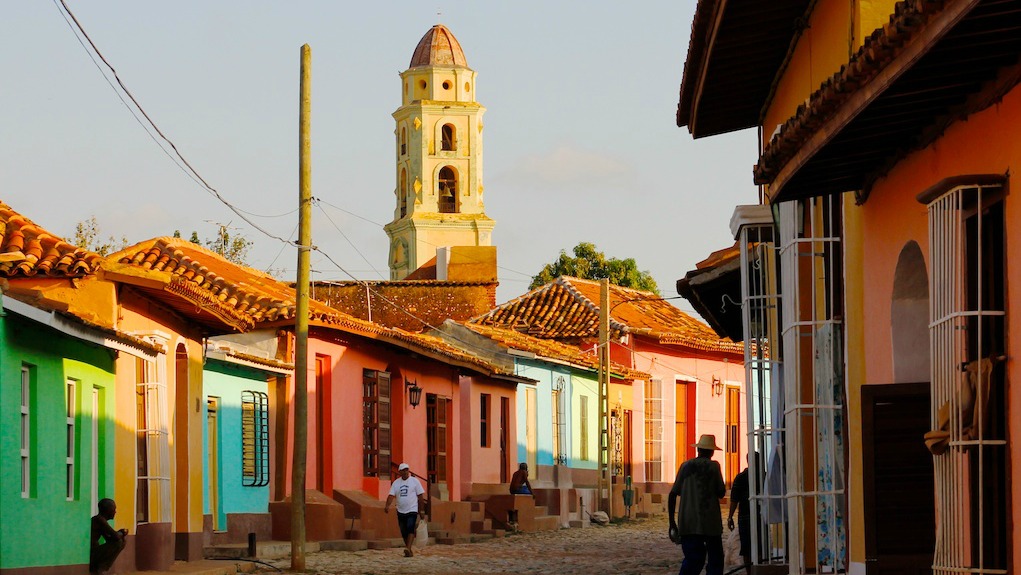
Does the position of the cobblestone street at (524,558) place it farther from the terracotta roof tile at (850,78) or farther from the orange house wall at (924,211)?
the terracotta roof tile at (850,78)

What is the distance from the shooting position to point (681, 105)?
1694 centimetres

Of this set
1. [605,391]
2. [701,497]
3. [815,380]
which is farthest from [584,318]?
[815,380]

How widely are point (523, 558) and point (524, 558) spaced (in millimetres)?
13

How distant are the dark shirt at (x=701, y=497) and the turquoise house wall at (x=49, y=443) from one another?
5.45 metres

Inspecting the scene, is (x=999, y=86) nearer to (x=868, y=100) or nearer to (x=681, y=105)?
(x=868, y=100)

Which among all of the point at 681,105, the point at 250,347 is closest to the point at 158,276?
the point at 681,105

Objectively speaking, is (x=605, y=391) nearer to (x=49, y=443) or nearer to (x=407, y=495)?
(x=407, y=495)

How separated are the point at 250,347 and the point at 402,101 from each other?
54.2 meters

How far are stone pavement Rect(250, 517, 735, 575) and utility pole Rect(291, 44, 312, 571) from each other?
4.10 feet

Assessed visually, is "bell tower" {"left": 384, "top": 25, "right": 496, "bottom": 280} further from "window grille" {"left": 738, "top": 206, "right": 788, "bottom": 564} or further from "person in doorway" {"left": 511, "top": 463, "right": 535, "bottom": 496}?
"window grille" {"left": 738, "top": 206, "right": 788, "bottom": 564}

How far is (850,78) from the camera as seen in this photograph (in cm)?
819

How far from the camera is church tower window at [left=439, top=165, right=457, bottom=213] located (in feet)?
258

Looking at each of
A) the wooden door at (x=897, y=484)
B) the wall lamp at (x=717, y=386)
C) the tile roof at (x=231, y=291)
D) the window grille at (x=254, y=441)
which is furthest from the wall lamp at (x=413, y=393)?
the wooden door at (x=897, y=484)

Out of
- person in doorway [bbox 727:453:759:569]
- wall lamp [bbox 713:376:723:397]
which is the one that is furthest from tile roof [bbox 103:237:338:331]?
wall lamp [bbox 713:376:723:397]
